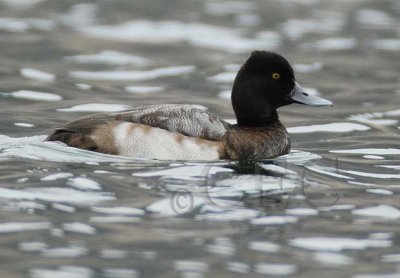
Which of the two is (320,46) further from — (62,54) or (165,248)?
(165,248)

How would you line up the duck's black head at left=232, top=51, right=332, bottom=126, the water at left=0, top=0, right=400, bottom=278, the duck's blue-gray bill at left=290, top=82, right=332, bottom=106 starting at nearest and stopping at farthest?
the water at left=0, top=0, right=400, bottom=278 → the duck's black head at left=232, top=51, right=332, bottom=126 → the duck's blue-gray bill at left=290, top=82, right=332, bottom=106

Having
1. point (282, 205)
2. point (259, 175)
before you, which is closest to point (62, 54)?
point (259, 175)

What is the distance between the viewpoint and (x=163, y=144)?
768cm

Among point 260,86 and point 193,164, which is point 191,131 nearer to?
point 193,164

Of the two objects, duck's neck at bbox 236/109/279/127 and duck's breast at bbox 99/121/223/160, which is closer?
duck's breast at bbox 99/121/223/160

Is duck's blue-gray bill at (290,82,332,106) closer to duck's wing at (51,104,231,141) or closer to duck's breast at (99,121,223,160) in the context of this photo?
duck's wing at (51,104,231,141)

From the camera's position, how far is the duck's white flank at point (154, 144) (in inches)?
302

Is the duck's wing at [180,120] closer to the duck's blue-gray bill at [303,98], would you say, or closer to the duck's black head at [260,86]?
the duck's black head at [260,86]

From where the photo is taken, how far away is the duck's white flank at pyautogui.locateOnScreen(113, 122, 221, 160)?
767 centimetres

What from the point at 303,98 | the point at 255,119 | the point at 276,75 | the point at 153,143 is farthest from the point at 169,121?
the point at 303,98

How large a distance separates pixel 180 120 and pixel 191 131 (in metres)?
A: 0.11

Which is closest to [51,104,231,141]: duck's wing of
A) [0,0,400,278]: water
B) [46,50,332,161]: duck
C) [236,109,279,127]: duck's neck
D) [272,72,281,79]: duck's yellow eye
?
[46,50,332,161]: duck

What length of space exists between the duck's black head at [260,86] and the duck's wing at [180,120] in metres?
0.40

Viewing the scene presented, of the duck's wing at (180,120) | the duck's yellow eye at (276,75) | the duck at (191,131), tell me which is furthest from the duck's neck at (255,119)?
the duck's wing at (180,120)
